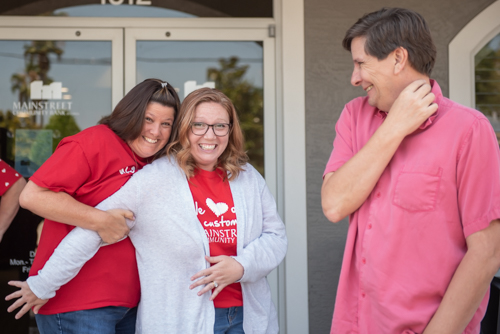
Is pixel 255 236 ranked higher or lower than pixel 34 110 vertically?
lower

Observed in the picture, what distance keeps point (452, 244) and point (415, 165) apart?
0.83ft

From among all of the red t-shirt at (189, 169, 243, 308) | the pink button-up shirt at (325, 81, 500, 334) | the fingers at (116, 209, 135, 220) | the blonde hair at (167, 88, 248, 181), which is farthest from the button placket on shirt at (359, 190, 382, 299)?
the fingers at (116, 209, 135, 220)

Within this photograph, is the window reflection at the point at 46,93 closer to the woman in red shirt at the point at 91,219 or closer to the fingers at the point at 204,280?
the woman in red shirt at the point at 91,219

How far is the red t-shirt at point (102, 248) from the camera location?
202cm

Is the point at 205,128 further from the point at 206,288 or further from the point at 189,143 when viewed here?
the point at 206,288

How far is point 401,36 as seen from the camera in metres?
1.51

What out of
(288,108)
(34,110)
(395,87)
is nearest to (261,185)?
(395,87)

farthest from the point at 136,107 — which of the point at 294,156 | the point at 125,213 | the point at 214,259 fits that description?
the point at 294,156

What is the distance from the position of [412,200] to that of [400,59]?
0.46 m

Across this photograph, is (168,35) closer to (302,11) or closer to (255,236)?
(302,11)

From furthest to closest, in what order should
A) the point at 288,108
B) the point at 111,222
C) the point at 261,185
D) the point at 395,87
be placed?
the point at 288,108 → the point at 261,185 → the point at 111,222 → the point at 395,87

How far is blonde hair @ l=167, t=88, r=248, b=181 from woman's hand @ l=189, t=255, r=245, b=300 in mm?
391

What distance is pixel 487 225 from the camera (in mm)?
1344

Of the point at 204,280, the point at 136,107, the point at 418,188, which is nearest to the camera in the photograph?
the point at 418,188
